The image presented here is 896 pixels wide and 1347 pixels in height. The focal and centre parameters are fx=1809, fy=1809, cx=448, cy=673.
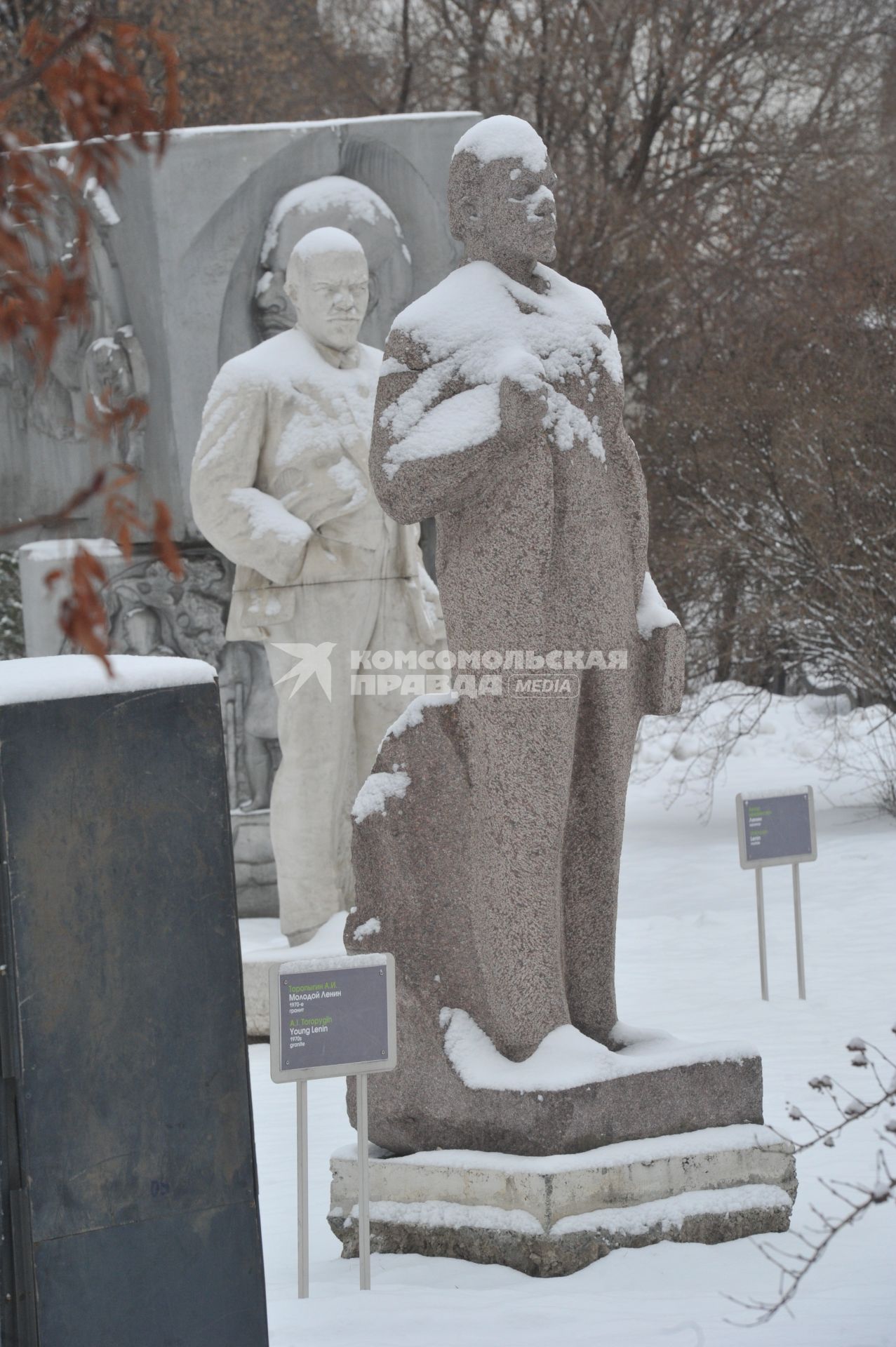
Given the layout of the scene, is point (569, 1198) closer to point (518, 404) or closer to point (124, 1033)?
point (124, 1033)

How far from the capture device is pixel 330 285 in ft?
21.0

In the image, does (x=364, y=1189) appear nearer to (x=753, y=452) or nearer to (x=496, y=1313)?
(x=496, y=1313)

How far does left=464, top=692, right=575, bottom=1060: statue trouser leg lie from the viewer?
402 centimetres

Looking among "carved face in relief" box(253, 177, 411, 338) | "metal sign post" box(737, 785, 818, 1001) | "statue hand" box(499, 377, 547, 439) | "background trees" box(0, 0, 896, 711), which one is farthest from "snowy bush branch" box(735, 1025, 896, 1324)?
"background trees" box(0, 0, 896, 711)

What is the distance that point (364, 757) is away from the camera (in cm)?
664

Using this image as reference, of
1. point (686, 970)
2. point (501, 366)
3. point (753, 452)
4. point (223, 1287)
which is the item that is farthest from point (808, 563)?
point (223, 1287)

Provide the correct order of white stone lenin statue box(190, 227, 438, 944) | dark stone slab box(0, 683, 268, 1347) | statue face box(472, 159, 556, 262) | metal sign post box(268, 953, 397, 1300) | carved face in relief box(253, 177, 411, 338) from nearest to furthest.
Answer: dark stone slab box(0, 683, 268, 1347) → metal sign post box(268, 953, 397, 1300) → statue face box(472, 159, 556, 262) → white stone lenin statue box(190, 227, 438, 944) → carved face in relief box(253, 177, 411, 338)

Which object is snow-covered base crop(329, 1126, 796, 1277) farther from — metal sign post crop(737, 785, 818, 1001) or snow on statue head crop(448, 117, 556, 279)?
metal sign post crop(737, 785, 818, 1001)

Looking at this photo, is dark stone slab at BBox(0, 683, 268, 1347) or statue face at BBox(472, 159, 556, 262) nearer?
dark stone slab at BBox(0, 683, 268, 1347)

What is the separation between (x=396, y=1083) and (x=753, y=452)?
6850 mm

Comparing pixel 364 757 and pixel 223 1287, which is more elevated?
pixel 364 757

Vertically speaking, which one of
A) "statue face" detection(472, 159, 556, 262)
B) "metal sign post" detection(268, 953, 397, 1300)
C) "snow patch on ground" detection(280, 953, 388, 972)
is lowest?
"metal sign post" detection(268, 953, 397, 1300)

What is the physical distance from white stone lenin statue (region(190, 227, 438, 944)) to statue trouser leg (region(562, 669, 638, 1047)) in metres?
2.28

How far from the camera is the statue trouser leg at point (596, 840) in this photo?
163 inches
